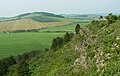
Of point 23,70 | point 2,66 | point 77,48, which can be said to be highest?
point 77,48


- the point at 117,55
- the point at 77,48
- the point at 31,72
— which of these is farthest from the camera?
the point at 31,72

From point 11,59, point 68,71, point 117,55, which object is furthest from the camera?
point 11,59

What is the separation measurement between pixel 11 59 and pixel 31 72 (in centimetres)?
2761

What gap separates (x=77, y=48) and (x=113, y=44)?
1722 cm

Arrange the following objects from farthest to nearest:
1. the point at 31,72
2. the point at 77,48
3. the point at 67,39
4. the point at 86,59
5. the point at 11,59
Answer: the point at 11,59 < the point at 67,39 < the point at 31,72 < the point at 77,48 < the point at 86,59

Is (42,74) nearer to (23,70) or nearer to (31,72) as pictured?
(23,70)

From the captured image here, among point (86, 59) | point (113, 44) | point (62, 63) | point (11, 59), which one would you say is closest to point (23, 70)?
point (62, 63)

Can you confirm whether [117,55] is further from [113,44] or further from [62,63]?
[62,63]

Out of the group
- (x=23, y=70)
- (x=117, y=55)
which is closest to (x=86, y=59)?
(x=117, y=55)

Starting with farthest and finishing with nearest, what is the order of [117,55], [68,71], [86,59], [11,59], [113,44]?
1. [11,59]
2. [68,71]
3. [86,59]
4. [113,44]
5. [117,55]

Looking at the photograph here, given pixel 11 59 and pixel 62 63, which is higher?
pixel 62 63

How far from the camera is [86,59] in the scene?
43.5m

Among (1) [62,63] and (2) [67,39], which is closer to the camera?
(1) [62,63]

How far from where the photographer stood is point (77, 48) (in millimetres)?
56094
